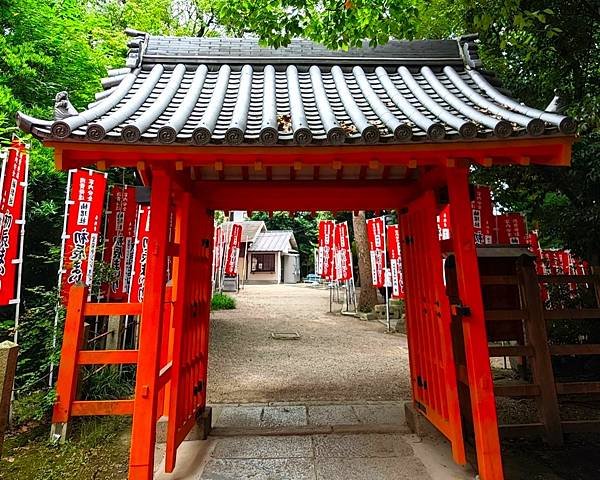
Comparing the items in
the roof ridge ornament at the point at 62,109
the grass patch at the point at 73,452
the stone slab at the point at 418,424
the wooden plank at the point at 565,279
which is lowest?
the grass patch at the point at 73,452

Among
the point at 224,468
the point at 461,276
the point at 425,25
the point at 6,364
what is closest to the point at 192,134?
the point at 6,364

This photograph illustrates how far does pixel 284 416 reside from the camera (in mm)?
4836

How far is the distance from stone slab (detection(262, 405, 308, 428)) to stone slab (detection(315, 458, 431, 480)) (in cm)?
102

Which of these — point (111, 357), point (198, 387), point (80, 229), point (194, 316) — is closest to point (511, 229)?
point (194, 316)

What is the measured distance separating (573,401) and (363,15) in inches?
253

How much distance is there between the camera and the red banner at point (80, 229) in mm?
4840

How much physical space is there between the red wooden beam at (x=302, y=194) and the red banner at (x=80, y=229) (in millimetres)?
1994

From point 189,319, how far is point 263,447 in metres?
1.65

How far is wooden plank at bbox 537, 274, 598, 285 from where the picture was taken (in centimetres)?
443

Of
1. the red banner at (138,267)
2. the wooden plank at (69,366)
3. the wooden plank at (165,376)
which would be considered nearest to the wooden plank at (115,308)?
the wooden plank at (69,366)

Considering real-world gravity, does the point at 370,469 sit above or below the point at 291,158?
below

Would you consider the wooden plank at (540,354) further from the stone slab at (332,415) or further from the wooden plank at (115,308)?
the wooden plank at (115,308)

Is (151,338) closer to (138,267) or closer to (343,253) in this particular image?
(138,267)

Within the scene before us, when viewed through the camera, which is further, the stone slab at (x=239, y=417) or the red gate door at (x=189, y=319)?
the stone slab at (x=239, y=417)
